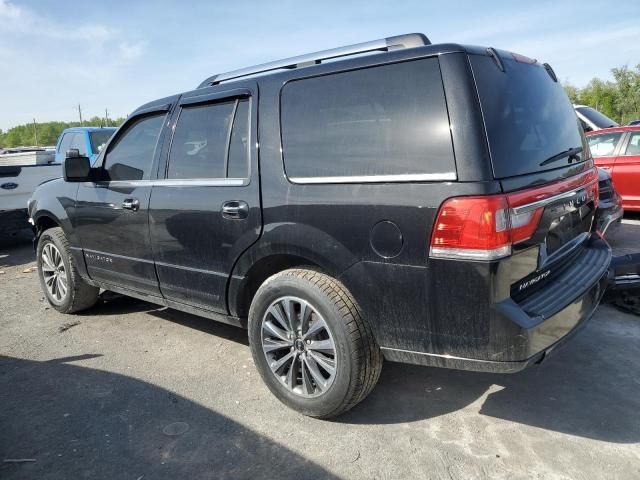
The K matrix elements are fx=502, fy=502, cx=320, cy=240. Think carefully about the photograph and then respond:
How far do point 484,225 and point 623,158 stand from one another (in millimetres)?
7052

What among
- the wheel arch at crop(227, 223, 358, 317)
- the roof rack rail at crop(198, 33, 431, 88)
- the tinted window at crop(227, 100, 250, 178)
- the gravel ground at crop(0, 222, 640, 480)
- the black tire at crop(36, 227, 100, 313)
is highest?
the roof rack rail at crop(198, 33, 431, 88)

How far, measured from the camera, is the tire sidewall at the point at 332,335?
2.63m

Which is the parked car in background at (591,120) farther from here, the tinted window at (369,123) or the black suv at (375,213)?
the tinted window at (369,123)

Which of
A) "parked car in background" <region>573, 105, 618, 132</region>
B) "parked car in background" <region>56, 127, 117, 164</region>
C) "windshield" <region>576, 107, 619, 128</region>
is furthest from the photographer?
"parked car in background" <region>56, 127, 117, 164</region>

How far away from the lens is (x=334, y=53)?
2.91 metres

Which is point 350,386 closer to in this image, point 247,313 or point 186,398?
point 247,313

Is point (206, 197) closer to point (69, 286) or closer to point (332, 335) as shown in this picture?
point (332, 335)

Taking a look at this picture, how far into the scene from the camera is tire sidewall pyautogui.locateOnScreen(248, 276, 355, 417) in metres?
2.63

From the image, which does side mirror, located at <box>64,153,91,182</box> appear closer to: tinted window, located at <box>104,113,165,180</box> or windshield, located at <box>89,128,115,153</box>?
tinted window, located at <box>104,113,165,180</box>

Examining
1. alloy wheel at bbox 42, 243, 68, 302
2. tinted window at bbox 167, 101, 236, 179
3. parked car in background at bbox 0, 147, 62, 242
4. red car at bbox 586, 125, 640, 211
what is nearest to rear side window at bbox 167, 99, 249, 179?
tinted window at bbox 167, 101, 236, 179

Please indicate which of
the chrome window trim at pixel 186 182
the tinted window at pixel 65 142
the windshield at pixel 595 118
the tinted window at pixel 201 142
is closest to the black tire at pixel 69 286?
the chrome window trim at pixel 186 182

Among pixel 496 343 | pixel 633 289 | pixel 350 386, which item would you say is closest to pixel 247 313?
pixel 350 386

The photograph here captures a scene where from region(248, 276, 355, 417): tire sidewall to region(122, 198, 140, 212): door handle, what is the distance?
4.39ft

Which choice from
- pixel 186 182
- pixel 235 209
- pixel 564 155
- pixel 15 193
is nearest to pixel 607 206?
pixel 564 155
